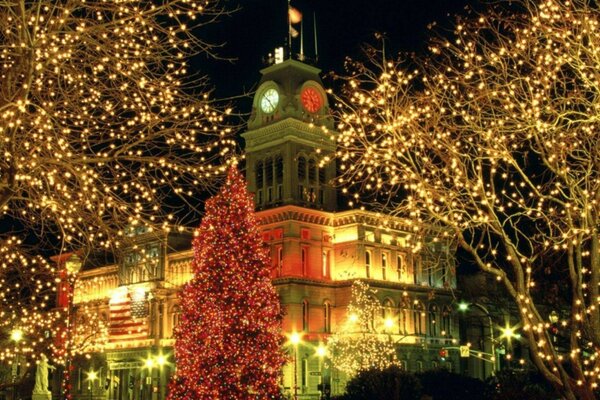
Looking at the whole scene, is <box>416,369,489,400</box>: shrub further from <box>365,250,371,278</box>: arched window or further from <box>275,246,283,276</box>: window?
<box>365,250,371,278</box>: arched window

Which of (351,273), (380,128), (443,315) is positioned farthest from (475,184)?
(443,315)

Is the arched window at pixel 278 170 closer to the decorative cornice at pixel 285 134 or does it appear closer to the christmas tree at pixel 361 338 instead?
the decorative cornice at pixel 285 134

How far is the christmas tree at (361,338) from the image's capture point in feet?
182

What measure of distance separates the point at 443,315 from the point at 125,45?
59.6 m

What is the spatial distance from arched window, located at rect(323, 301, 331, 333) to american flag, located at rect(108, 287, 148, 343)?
17099 mm

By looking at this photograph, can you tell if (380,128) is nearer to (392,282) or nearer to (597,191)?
(597,191)

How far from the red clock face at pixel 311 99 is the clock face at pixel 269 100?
228 cm

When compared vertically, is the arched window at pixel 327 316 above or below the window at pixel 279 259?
below

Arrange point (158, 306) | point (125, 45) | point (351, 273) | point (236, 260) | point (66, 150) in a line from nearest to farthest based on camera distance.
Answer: point (125, 45) < point (66, 150) < point (236, 260) < point (351, 273) < point (158, 306)

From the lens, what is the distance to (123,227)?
1300 cm

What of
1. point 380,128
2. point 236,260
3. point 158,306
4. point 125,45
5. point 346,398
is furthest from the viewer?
point 158,306

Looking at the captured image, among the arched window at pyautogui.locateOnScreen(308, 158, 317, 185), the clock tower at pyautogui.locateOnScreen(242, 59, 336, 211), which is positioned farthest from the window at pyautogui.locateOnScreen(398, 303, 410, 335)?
the arched window at pyautogui.locateOnScreen(308, 158, 317, 185)

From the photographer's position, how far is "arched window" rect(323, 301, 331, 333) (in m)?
61.7

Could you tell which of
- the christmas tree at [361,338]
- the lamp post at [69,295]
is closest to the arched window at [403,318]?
the christmas tree at [361,338]
